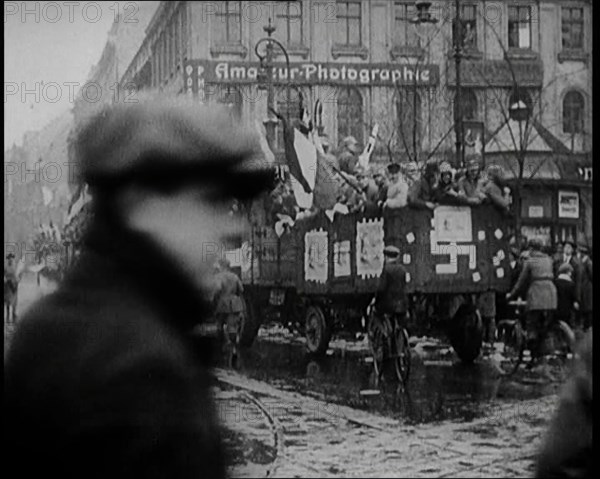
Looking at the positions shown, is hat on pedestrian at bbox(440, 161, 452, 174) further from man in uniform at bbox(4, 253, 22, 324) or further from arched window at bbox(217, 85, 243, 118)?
man in uniform at bbox(4, 253, 22, 324)

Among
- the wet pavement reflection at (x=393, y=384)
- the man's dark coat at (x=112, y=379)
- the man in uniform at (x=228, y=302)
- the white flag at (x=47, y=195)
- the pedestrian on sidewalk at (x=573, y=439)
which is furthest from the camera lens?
the wet pavement reflection at (x=393, y=384)

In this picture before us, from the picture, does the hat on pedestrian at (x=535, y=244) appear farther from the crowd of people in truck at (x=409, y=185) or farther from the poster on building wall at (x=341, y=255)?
the poster on building wall at (x=341, y=255)

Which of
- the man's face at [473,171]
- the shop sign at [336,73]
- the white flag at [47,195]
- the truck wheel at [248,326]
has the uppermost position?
the shop sign at [336,73]

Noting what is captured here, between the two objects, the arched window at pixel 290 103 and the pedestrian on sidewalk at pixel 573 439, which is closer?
the pedestrian on sidewalk at pixel 573 439

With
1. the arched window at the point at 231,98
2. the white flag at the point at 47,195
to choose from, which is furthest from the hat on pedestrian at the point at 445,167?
the white flag at the point at 47,195

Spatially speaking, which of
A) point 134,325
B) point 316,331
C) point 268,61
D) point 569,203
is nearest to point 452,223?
point 569,203

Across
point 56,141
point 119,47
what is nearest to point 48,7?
point 119,47

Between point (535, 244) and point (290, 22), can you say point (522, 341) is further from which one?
point (290, 22)

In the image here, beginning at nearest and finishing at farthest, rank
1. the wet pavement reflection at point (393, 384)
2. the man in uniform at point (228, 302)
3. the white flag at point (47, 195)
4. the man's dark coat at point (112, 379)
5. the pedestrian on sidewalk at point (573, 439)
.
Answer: the man's dark coat at point (112, 379) → the pedestrian on sidewalk at point (573, 439) → the man in uniform at point (228, 302) → the white flag at point (47, 195) → the wet pavement reflection at point (393, 384)
